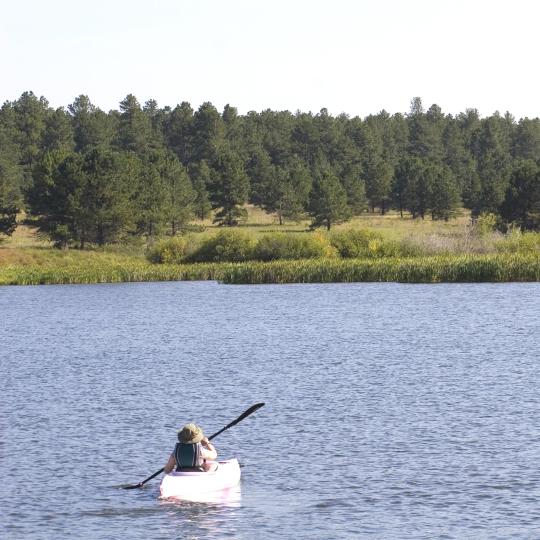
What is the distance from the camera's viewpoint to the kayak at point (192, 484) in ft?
82.3

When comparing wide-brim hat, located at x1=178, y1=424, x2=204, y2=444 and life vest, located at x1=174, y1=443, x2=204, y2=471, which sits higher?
wide-brim hat, located at x1=178, y1=424, x2=204, y2=444

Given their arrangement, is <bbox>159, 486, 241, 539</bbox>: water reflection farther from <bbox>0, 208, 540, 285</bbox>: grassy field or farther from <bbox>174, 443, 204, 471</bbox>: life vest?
<bbox>0, 208, 540, 285</bbox>: grassy field

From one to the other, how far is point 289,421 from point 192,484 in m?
10.0

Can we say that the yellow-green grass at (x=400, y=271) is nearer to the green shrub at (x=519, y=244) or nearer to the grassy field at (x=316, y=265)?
the grassy field at (x=316, y=265)

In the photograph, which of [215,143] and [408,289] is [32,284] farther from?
[215,143]

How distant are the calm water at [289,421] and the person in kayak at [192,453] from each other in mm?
892

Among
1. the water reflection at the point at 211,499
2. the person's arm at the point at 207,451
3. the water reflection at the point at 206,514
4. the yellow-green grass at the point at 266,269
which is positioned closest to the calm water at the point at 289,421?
the water reflection at the point at 206,514

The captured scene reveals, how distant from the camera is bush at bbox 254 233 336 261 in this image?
114 meters

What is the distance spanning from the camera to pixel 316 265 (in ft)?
319

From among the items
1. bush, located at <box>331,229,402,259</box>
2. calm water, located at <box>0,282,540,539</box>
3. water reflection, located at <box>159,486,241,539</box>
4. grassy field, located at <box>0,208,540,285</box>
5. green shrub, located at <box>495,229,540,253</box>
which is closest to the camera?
water reflection, located at <box>159,486,241,539</box>

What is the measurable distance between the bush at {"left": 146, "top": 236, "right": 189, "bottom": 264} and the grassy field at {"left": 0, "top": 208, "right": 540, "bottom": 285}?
4.50ft

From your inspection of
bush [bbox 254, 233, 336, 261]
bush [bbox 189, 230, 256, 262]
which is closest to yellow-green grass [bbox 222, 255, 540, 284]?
bush [bbox 254, 233, 336, 261]

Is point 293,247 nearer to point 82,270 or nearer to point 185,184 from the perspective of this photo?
point 82,270

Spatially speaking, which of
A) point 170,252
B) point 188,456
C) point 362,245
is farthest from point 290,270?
point 188,456
